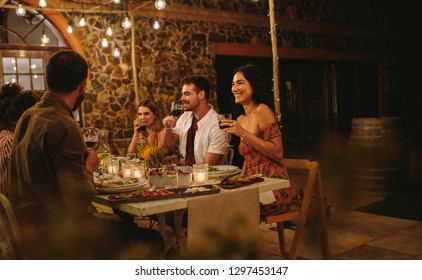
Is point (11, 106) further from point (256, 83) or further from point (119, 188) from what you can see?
point (256, 83)

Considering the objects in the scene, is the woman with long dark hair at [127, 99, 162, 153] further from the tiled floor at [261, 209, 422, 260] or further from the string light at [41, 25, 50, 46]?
the string light at [41, 25, 50, 46]

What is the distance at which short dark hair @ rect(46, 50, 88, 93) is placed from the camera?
1971 millimetres

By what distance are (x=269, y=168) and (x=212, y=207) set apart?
0.84 metres

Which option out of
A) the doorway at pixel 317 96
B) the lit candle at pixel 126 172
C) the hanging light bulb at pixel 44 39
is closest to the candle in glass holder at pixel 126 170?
the lit candle at pixel 126 172

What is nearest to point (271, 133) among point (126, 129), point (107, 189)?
point (107, 189)

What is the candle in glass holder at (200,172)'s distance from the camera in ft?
8.41

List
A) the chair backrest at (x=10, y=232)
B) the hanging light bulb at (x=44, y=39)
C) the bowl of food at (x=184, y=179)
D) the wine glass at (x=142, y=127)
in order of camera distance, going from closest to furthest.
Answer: the chair backrest at (x=10, y=232), the bowl of food at (x=184, y=179), the wine glass at (x=142, y=127), the hanging light bulb at (x=44, y=39)

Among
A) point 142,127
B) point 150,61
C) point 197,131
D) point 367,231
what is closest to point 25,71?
point 150,61

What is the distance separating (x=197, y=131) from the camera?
3504 mm

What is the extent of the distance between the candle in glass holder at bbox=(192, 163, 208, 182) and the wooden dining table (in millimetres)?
290

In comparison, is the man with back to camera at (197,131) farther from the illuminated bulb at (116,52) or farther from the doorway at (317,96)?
the doorway at (317,96)

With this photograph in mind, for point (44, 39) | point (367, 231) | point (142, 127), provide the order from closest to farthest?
1. point (142, 127)
2. point (367, 231)
3. point (44, 39)

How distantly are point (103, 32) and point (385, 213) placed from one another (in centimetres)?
448
